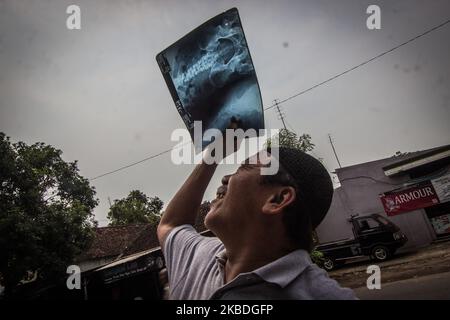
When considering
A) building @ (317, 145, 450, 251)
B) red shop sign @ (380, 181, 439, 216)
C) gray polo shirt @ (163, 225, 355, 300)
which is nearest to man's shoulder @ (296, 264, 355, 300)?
gray polo shirt @ (163, 225, 355, 300)

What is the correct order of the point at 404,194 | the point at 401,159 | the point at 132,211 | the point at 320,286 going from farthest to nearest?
the point at 132,211 < the point at 401,159 < the point at 404,194 < the point at 320,286

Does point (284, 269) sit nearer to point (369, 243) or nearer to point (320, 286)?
point (320, 286)

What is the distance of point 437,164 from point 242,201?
692 inches

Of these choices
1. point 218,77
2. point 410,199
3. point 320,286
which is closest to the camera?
point 320,286

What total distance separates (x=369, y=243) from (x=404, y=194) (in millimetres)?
4990

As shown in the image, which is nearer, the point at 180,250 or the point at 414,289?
the point at 180,250

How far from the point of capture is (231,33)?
1.35 metres

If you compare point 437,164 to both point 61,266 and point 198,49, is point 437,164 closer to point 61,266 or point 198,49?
point 198,49

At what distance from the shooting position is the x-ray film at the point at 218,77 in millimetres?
1349

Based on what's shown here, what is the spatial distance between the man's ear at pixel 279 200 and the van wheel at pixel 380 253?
42.8 ft

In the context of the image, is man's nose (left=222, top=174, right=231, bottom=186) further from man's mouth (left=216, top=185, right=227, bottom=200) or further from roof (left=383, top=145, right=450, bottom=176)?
roof (left=383, top=145, right=450, bottom=176)

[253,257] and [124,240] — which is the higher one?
[124,240]

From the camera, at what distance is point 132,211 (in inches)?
1507

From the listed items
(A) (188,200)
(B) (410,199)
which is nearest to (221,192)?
(A) (188,200)
